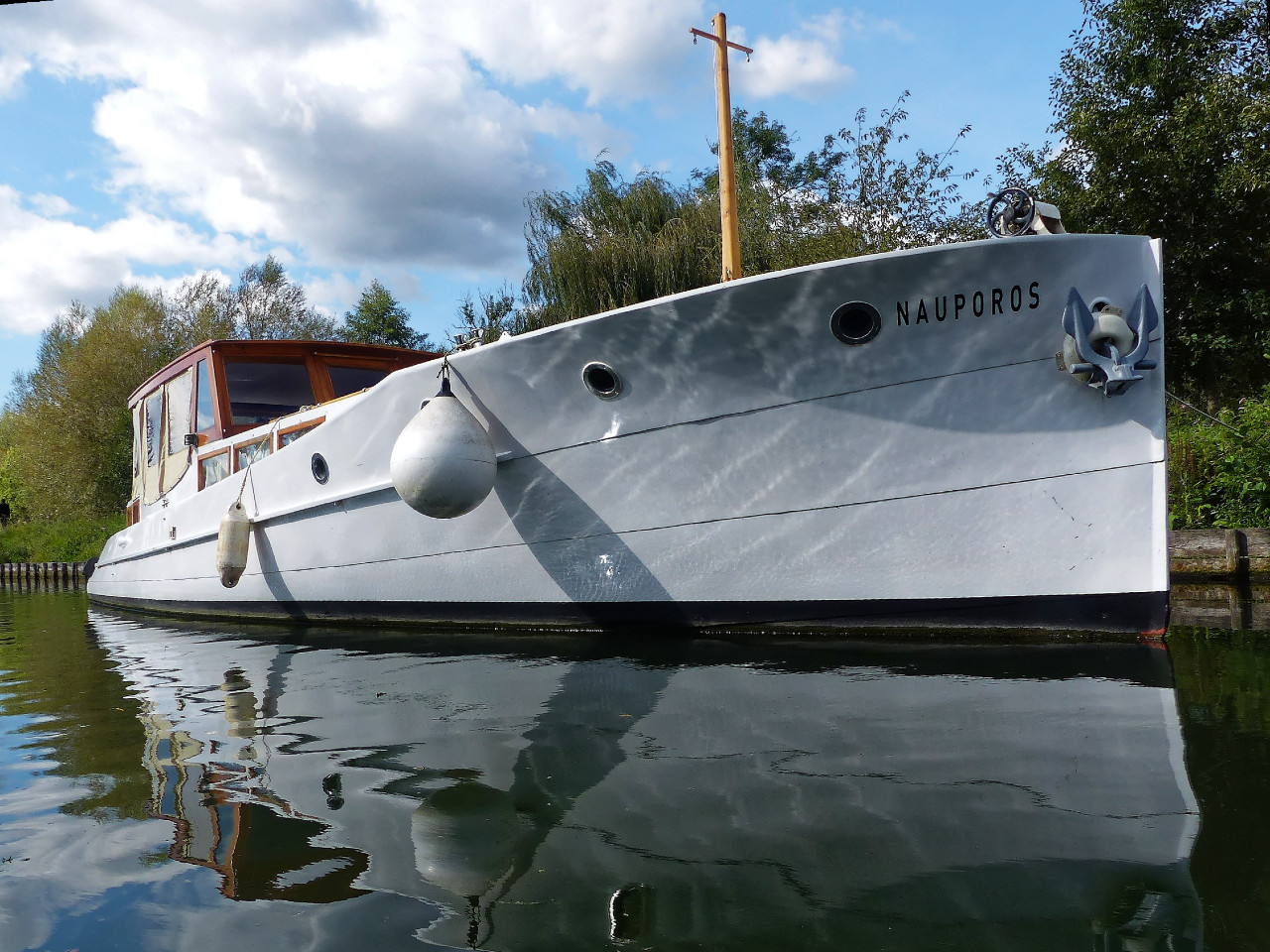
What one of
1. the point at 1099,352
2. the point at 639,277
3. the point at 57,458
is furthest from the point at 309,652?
the point at 57,458

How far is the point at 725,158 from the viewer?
260 inches

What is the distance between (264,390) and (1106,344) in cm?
638

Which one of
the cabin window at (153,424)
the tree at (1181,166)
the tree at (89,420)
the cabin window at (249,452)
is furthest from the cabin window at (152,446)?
the tree at (89,420)

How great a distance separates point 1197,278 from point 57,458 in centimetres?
2831

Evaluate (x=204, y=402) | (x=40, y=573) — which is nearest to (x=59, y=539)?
(x=40, y=573)

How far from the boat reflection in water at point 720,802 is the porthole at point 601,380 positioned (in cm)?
154

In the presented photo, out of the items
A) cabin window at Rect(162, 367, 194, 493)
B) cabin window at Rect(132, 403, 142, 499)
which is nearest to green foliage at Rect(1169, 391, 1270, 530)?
cabin window at Rect(162, 367, 194, 493)

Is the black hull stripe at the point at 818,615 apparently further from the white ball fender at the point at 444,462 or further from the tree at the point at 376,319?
the tree at the point at 376,319

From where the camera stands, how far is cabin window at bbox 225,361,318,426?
24.8 feet

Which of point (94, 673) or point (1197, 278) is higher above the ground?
point (1197, 278)

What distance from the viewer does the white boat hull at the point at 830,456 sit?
4336 millimetres

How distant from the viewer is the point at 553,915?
1.63 m

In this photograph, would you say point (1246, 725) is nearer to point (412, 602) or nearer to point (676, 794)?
point (676, 794)

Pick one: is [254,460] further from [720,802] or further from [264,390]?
[720,802]
